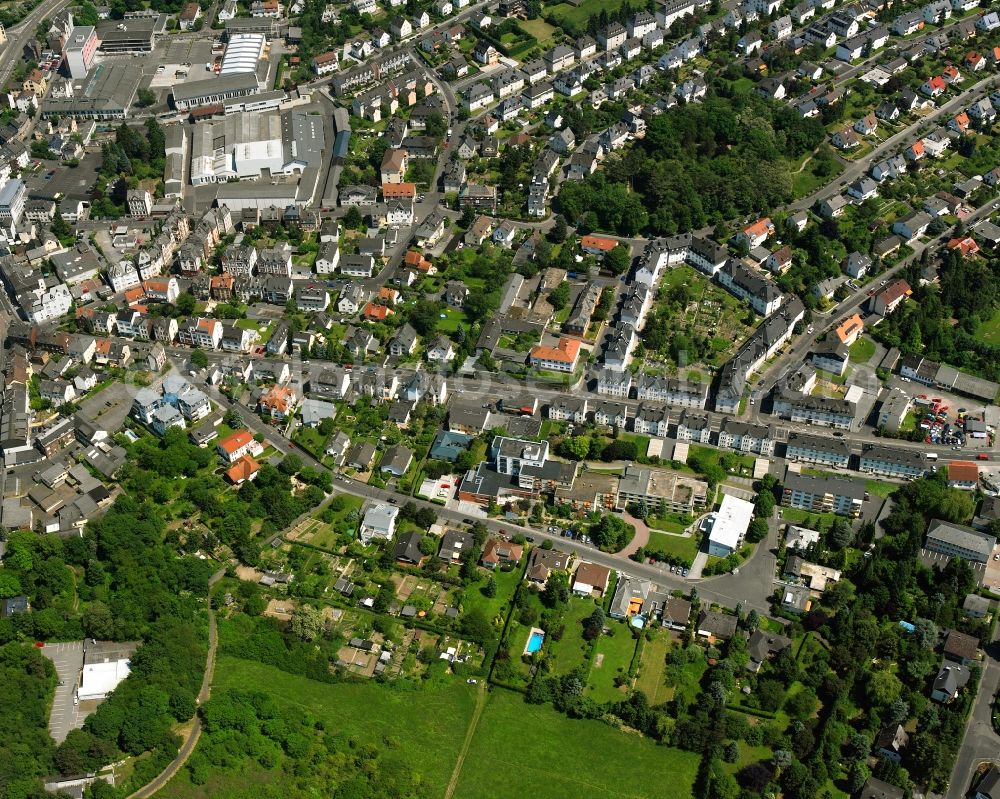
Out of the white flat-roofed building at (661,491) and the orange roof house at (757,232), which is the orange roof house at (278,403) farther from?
the orange roof house at (757,232)

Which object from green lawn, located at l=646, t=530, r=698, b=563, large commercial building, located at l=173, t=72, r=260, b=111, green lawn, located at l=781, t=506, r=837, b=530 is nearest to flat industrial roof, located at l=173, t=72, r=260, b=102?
large commercial building, located at l=173, t=72, r=260, b=111

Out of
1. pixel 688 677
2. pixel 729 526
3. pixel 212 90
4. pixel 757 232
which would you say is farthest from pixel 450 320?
pixel 212 90

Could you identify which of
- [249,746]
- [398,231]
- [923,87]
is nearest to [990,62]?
[923,87]

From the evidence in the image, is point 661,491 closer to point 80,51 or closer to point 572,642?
point 572,642

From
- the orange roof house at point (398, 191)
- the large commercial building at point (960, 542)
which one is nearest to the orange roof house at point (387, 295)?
the orange roof house at point (398, 191)

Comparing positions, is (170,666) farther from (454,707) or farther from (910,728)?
(910,728)

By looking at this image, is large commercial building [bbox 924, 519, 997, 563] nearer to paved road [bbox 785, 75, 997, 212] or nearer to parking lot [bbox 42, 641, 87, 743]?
paved road [bbox 785, 75, 997, 212]
